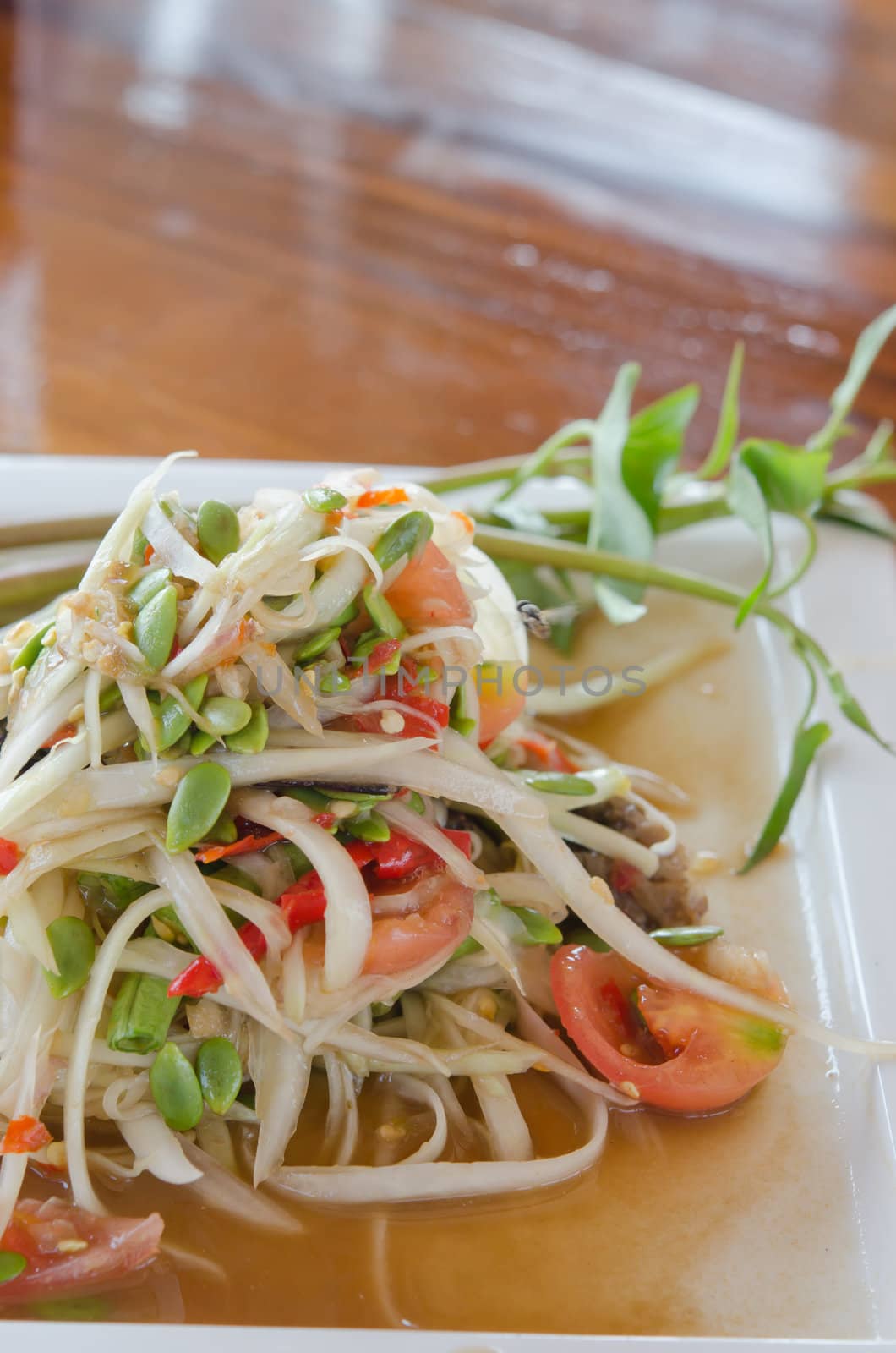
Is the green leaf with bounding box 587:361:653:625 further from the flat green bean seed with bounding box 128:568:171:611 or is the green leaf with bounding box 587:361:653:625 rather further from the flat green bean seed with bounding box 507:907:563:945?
the flat green bean seed with bounding box 128:568:171:611

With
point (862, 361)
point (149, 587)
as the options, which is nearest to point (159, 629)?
point (149, 587)

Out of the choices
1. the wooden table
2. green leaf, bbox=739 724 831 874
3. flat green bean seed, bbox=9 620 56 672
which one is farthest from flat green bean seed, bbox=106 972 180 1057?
the wooden table

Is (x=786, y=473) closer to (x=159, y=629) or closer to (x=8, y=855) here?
(x=159, y=629)

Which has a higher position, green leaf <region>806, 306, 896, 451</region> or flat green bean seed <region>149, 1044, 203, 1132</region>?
green leaf <region>806, 306, 896, 451</region>

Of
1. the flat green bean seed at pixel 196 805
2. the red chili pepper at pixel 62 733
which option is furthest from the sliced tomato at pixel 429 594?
the red chili pepper at pixel 62 733

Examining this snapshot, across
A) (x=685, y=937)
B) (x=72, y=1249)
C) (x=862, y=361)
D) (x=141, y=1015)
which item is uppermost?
(x=862, y=361)

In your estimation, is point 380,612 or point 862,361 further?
point 862,361

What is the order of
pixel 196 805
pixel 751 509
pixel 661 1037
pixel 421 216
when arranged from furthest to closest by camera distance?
pixel 421 216
pixel 751 509
pixel 661 1037
pixel 196 805

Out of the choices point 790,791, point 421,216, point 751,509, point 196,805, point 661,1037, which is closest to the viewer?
point 196,805
